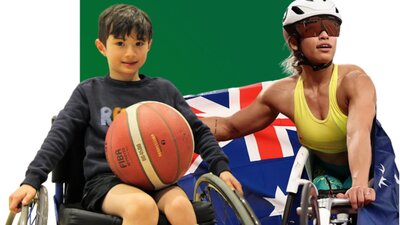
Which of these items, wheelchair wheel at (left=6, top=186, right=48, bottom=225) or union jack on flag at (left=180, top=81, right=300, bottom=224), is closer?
wheelchair wheel at (left=6, top=186, right=48, bottom=225)

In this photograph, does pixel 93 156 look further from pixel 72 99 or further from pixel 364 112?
pixel 364 112

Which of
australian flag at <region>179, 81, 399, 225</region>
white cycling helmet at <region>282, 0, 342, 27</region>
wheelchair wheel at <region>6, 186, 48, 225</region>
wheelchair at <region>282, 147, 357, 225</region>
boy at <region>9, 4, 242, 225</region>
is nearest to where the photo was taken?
wheelchair wheel at <region>6, 186, 48, 225</region>

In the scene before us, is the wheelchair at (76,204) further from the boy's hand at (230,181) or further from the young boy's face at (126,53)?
the young boy's face at (126,53)

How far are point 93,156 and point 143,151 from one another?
30cm

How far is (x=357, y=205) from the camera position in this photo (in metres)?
3.50

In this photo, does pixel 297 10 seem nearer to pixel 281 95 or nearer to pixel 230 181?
pixel 281 95

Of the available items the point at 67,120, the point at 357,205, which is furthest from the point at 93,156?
the point at 357,205

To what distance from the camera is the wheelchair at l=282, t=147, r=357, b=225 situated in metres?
3.20

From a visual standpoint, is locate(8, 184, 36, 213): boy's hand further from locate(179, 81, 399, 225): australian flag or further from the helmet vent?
the helmet vent

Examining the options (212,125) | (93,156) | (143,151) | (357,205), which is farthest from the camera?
(212,125)

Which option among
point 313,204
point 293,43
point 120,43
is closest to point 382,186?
point 313,204

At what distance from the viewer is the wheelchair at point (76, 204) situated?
112 inches

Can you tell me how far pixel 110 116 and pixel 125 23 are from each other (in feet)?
1.21

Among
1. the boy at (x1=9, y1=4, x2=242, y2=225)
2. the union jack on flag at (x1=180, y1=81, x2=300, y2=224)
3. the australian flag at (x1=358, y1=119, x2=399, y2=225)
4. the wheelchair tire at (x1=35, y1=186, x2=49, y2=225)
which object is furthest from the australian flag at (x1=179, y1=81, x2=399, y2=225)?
the wheelchair tire at (x1=35, y1=186, x2=49, y2=225)
